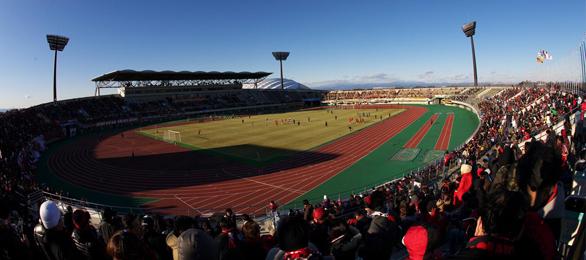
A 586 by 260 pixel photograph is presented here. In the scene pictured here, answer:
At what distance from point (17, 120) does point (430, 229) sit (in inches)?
2031

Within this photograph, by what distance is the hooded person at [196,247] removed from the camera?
121 inches

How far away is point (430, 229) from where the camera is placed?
3.75 meters

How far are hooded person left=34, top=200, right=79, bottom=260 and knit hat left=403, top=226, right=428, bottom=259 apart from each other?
374 centimetres

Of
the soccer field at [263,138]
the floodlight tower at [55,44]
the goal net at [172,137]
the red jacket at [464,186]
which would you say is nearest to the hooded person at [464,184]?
the red jacket at [464,186]

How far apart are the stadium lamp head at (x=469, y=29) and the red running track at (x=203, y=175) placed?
5925 cm

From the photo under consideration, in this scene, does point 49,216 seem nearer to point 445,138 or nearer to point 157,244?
point 157,244

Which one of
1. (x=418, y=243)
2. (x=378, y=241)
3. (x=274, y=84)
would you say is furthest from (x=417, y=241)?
(x=274, y=84)

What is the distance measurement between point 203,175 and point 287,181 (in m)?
6.77

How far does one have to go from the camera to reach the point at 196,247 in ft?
10.1

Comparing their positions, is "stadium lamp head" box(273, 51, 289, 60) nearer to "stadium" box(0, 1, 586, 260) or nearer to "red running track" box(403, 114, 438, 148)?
"stadium" box(0, 1, 586, 260)

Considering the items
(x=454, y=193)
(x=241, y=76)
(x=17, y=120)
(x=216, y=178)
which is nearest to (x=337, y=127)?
(x=216, y=178)

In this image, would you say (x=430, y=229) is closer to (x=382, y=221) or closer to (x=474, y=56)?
(x=382, y=221)

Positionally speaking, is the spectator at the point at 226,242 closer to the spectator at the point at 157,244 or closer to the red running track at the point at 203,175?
the spectator at the point at 157,244

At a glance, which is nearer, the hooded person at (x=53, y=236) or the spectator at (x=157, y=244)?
the hooded person at (x=53, y=236)
